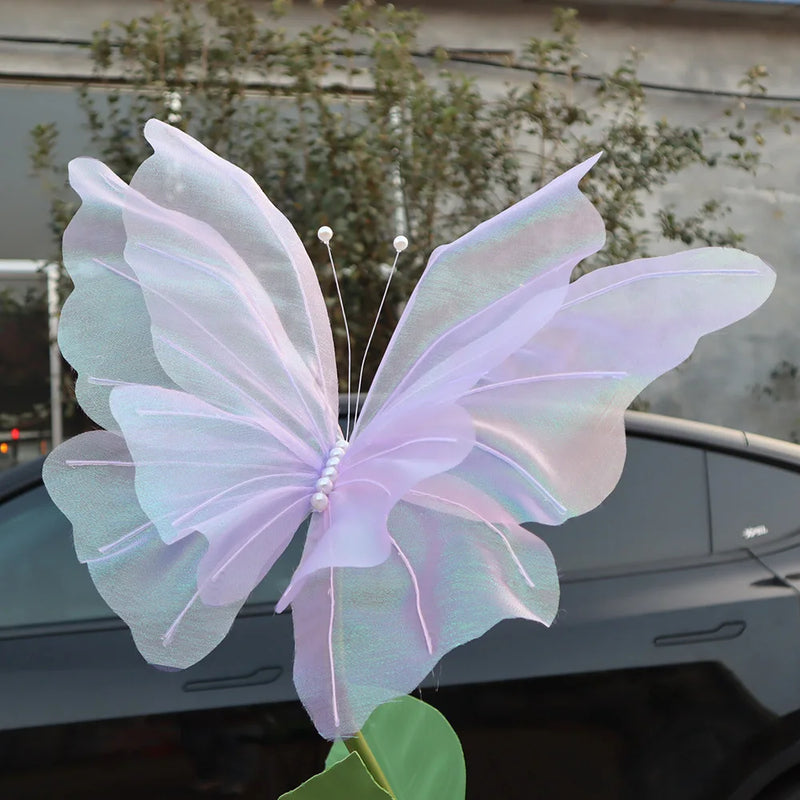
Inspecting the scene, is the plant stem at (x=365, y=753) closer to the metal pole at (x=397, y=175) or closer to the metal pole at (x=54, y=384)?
the metal pole at (x=397, y=175)

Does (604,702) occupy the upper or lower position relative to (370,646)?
lower

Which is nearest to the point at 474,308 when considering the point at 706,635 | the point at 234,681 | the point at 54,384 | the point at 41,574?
the point at 234,681

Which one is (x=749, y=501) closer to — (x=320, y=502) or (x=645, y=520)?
(x=645, y=520)

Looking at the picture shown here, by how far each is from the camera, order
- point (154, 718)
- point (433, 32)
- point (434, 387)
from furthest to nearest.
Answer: point (433, 32), point (154, 718), point (434, 387)

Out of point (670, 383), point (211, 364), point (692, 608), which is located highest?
point (211, 364)

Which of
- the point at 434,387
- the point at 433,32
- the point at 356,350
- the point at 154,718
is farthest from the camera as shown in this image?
the point at 433,32

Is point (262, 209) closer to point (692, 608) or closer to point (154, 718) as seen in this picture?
point (154, 718)

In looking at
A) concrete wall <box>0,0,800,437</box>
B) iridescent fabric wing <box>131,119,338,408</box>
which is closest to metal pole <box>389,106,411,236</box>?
concrete wall <box>0,0,800,437</box>

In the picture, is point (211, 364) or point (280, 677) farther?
point (280, 677)

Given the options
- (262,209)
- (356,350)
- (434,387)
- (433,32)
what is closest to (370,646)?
(434,387)
